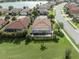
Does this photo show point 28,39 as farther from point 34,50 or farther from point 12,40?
point 34,50

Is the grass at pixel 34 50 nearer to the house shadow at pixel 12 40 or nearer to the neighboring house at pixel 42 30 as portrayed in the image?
the house shadow at pixel 12 40

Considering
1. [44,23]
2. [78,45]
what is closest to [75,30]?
[44,23]

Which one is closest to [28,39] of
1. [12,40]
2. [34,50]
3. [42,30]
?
[12,40]

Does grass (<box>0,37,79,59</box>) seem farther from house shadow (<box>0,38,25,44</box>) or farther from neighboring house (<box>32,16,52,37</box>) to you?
neighboring house (<box>32,16,52,37</box>)

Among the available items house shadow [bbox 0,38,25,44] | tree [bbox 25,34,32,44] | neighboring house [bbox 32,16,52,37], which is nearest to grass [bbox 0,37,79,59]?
tree [bbox 25,34,32,44]

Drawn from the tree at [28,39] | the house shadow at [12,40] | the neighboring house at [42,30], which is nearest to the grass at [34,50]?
the tree at [28,39]

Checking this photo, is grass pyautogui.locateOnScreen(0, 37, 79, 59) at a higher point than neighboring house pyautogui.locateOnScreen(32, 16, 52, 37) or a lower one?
lower

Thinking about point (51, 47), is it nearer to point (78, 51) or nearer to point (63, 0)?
point (78, 51)

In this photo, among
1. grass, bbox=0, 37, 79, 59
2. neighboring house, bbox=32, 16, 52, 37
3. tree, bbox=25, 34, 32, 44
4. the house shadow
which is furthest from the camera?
neighboring house, bbox=32, 16, 52, 37
